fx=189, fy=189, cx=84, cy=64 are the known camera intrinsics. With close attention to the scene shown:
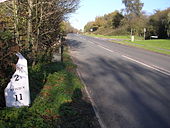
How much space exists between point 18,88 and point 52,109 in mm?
963

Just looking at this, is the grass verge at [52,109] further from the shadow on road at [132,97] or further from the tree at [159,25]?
the tree at [159,25]

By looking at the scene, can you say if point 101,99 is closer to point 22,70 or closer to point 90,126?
point 90,126

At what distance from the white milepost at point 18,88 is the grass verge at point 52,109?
7.1 inches

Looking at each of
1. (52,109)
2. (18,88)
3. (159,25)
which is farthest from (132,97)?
(159,25)

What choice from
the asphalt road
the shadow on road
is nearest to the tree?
the asphalt road

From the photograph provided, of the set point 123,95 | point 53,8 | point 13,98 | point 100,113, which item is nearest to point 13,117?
point 13,98

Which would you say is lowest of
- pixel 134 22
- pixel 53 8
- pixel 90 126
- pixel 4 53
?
pixel 90 126

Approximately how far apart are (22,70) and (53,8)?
5150 millimetres

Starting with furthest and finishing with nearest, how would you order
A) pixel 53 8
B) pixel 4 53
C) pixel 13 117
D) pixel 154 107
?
pixel 53 8 → pixel 154 107 → pixel 4 53 → pixel 13 117

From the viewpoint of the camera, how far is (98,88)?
22.8 ft

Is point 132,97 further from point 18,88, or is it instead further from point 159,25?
point 159,25

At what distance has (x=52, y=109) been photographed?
466 cm

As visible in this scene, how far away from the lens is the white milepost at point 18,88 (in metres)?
4.29

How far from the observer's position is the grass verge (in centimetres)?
396
